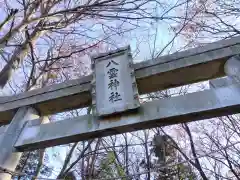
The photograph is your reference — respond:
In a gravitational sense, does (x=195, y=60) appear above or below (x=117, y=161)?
below

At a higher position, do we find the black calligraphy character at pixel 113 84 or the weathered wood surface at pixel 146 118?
the black calligraphy character at pixel 113 84

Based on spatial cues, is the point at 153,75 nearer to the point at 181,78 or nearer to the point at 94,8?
the point at 181,78

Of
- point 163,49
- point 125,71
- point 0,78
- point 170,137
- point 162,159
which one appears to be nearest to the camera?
point 125,71

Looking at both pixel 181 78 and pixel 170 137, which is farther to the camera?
pixel 170 137

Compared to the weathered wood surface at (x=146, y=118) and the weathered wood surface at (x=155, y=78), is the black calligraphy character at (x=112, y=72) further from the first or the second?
the weathered wood surface at (x=146, y=118)

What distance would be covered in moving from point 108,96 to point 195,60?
1087mm

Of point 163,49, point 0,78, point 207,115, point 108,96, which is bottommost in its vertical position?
point 207,115

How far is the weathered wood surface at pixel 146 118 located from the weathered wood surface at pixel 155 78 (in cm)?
40

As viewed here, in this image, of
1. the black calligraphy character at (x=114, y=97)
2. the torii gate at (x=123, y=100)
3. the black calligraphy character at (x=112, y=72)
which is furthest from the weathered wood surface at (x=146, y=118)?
the black calligraphy character at (x=112, y=72)

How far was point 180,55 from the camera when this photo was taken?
294 cm

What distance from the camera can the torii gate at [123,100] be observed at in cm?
256

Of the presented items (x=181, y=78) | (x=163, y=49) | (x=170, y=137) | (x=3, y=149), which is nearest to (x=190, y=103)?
(x=181, y=78)

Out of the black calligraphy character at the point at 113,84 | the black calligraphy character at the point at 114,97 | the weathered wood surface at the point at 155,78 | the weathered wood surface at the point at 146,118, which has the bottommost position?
the weathered wood surface at the point at 146,118

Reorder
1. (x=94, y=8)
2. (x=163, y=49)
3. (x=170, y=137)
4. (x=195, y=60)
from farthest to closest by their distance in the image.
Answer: (x=170, y=137)
(x=163, y=49)
(x=94, y=8)
(x=195, y=60)
